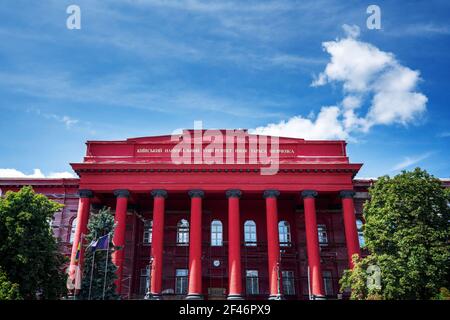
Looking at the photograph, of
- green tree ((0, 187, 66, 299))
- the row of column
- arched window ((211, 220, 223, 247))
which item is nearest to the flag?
green tree ((0, 187, 66, 299))

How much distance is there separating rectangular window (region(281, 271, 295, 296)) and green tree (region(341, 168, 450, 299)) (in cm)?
760

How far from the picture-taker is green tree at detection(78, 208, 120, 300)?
23.0 m

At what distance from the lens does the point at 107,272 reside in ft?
77.3

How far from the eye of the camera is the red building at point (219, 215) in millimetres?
29875

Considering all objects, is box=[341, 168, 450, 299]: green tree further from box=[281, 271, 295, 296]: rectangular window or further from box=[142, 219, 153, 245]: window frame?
box=[142, 219, 153, 245]: window frame

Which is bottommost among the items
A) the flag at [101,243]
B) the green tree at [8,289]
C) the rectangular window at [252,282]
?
the green tree at [8,289]

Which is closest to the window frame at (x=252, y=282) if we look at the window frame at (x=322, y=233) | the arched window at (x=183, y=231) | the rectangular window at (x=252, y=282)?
the rectangular window at (x=252, y=282)

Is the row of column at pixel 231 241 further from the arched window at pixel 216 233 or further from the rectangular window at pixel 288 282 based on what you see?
the arched window at pixel 216 233

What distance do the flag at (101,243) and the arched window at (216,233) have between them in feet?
44.9

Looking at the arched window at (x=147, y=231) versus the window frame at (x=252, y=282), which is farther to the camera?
the arched window at (x=147, y=231)

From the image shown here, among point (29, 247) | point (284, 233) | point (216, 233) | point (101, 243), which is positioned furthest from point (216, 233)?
point (29, 247)

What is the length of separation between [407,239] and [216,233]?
54.1 feet

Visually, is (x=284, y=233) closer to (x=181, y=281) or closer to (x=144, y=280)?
(x=181, y=281)
